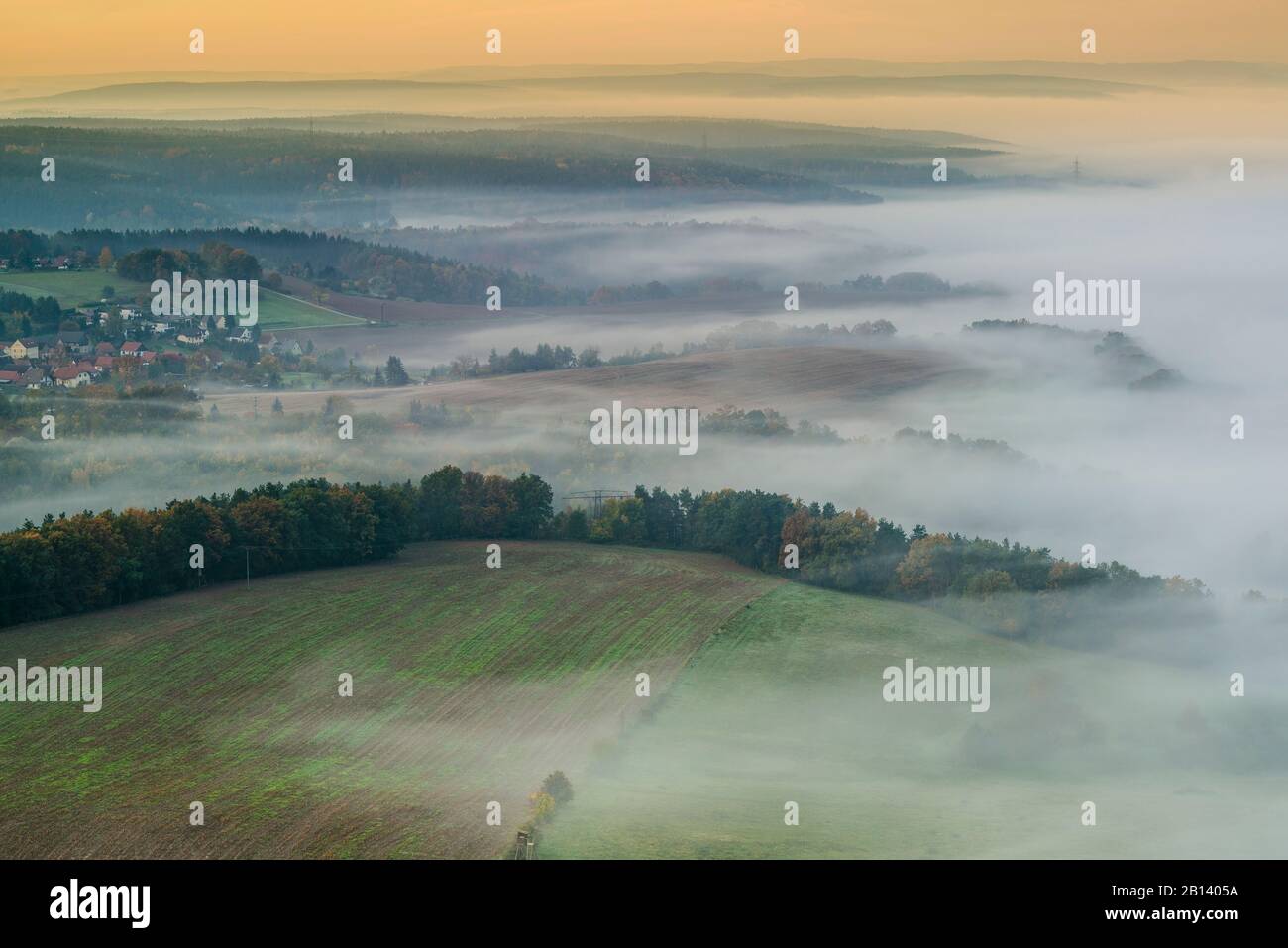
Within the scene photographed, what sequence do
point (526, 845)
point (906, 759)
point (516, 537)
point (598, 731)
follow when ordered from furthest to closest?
point (516, 537)
point (598, 731)
point (906, 759)
point (526, 845)

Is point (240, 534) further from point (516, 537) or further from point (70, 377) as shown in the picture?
point (70, 377)

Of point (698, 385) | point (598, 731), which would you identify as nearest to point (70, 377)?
point (698, 385)

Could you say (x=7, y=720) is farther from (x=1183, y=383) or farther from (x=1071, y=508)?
(x=1183, y=383)

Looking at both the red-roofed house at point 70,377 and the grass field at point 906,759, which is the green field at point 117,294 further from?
the grass field at point 906,759

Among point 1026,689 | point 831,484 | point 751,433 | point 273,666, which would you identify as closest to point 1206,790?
point 1026,689

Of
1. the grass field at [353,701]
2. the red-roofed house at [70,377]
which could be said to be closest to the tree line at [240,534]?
the grass field at [353,701]

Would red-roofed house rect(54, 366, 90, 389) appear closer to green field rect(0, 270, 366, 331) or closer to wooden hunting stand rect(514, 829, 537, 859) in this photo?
green field rect(0, 270, 366, 331)
